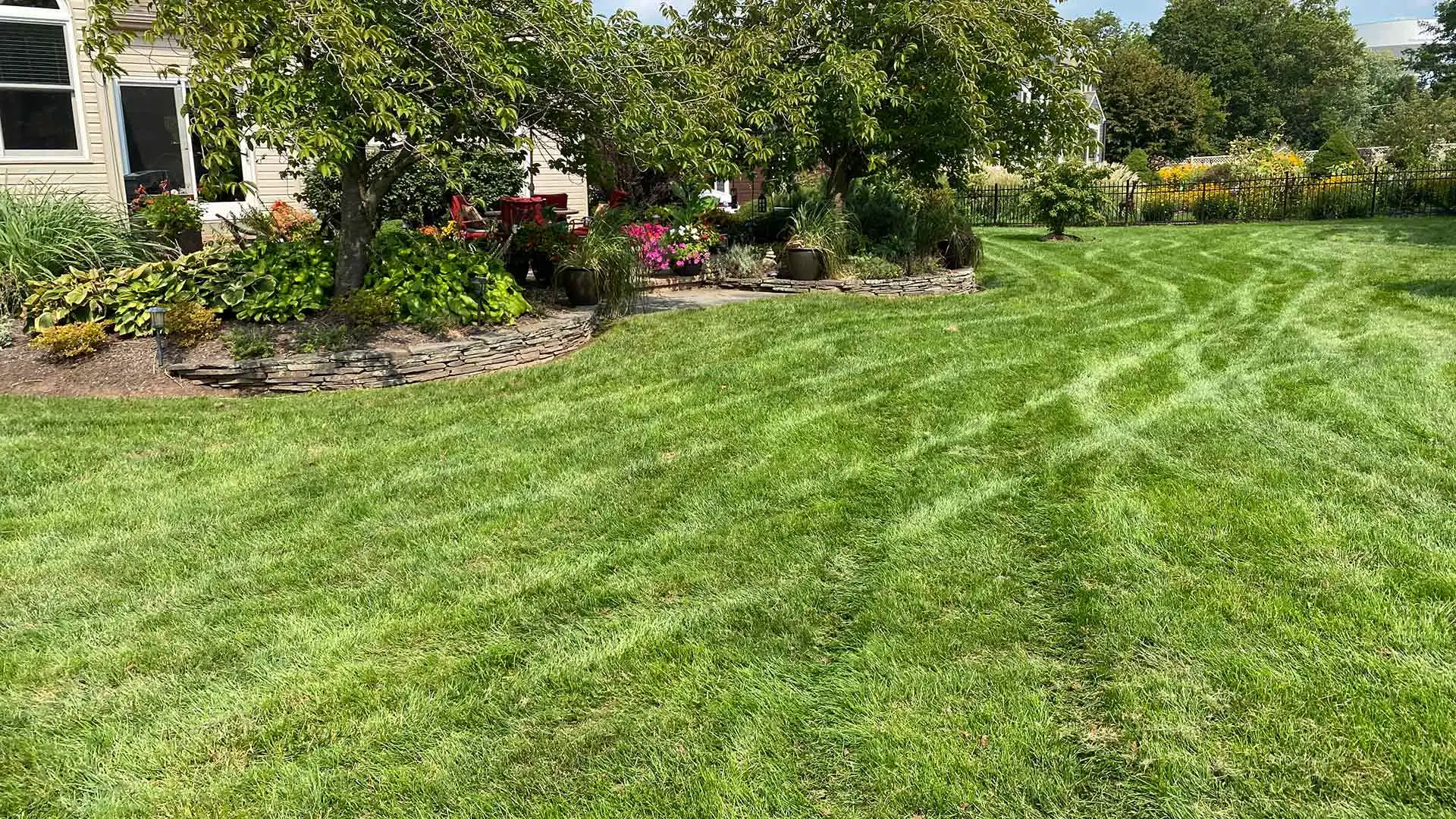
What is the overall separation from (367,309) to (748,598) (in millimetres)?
4869

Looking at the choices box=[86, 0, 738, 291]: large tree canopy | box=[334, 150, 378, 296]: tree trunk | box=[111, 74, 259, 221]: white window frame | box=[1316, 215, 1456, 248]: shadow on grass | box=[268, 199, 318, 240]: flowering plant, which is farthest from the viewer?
box=[1316, 215, 1456, 248]: shadow on grass

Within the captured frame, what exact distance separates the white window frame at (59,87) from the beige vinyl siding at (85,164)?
0.02 metres

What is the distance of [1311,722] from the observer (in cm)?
261

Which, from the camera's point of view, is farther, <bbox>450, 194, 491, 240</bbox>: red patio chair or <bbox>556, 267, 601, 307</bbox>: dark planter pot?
<bbox>450, 194, 491, 240</bbox>: red patio chair

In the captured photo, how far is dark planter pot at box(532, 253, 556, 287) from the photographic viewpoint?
31.7 ft

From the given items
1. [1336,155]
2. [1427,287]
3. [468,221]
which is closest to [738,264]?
[468,221]

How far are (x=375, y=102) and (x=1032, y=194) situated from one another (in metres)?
13.4

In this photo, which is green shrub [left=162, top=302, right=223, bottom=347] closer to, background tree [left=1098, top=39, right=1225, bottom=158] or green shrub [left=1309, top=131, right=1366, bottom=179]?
green shrub [left=1309, top=131, right=1366, bottom=179]

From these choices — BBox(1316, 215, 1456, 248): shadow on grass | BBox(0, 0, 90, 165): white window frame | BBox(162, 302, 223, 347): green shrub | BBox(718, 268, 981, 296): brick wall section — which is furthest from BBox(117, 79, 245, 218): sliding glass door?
BBox(1316, 215, 1456, 248): shadow on grass

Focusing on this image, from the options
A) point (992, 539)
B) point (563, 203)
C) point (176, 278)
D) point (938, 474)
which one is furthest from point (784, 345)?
point (563, 203)

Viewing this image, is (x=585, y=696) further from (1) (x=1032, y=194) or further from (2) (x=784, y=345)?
(1) (x=1032, y=194)

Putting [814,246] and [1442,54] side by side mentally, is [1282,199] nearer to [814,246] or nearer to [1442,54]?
[814,246]

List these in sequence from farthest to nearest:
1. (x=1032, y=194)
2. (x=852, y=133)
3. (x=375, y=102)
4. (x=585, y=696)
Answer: (x=1032, y=194) → (x=852, y=133) → (x=375, y=102) → (x=585, y=696)

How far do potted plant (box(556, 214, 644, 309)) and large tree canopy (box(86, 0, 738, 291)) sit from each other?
0.98 metres
